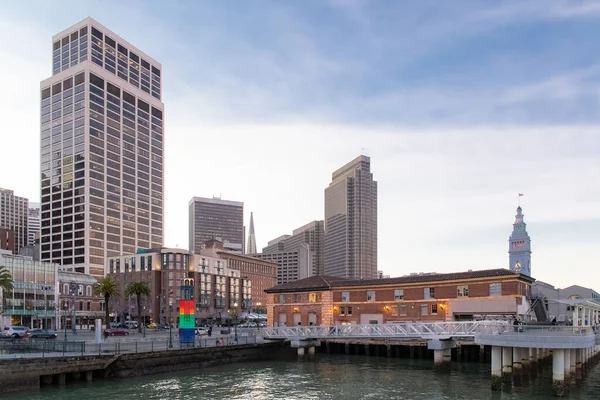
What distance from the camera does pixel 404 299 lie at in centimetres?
7806

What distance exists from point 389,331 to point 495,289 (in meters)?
14.1

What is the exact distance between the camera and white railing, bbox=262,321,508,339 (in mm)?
57000

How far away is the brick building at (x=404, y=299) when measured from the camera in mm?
69312

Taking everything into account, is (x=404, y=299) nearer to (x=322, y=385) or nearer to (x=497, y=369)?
(x=322, y=385)

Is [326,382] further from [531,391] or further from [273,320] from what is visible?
[273,320]

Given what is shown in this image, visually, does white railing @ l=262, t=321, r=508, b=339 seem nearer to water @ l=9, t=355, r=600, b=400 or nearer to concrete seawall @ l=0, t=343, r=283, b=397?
water @ l=9, t=355, r=600, b=400

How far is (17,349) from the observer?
48.8 meters

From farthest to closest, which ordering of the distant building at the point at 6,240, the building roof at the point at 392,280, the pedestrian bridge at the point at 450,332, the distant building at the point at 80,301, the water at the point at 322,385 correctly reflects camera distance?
the distant building at the point at 6,240 → the distant building at the point at 80,301 → the building roof at the point at 392,280 → the water at the point at 322,385 → the pedestrian bridge at the point at 450,332

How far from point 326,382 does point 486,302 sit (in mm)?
28755

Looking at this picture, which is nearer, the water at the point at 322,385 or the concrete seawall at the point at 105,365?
the concrete seawall at the point at 105,365

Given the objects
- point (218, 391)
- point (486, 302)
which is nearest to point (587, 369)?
point (486, 302)

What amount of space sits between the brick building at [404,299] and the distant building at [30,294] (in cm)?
5932

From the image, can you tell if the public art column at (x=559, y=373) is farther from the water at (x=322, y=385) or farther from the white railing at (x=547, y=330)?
the white railing at (x=547, y=330)

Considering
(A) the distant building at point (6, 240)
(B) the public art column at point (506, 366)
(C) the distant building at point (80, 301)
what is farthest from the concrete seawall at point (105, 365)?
(A) the distant building at point (6, 240)
